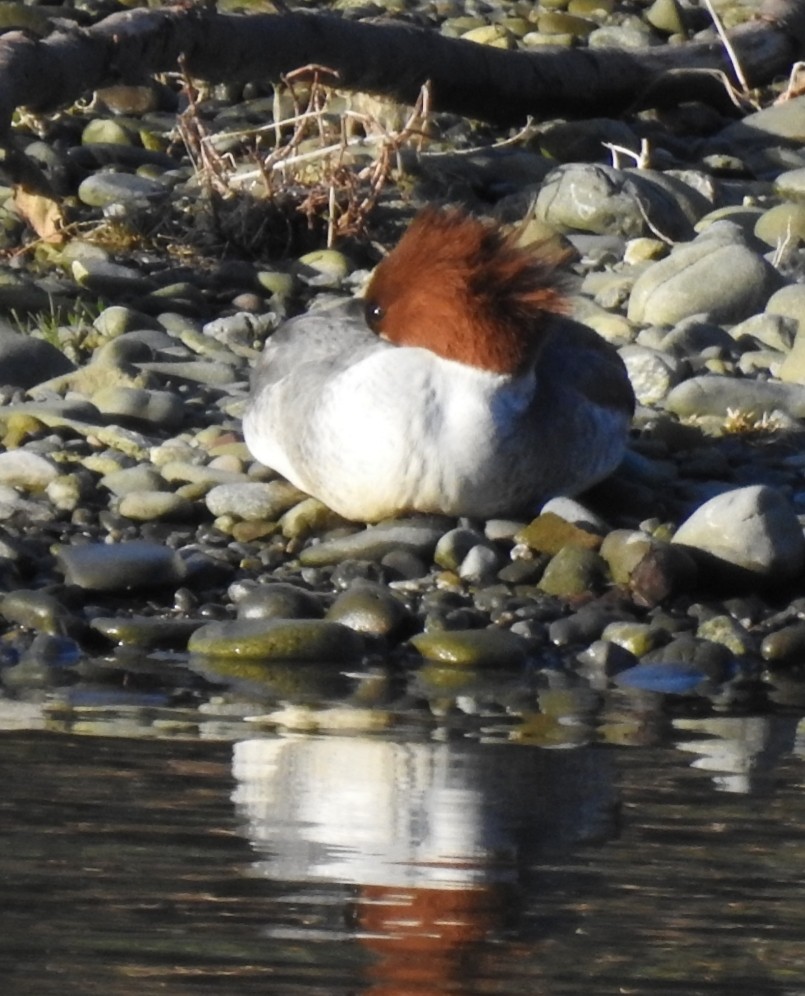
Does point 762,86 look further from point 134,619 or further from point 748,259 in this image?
point 134,619

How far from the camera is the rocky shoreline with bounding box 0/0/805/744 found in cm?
550

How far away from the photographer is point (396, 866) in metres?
3.52

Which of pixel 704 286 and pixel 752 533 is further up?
pixel 704 286

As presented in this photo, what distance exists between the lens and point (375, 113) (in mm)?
10812

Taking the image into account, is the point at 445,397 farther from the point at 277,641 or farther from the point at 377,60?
the point at 377,60

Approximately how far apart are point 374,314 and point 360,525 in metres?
0.65

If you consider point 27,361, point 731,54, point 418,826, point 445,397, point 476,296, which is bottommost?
point 27,361

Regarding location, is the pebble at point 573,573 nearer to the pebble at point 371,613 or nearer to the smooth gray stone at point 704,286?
the pebble at point 371,613

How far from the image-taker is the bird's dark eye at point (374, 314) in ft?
21.6

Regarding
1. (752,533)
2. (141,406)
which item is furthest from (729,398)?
(141,406)

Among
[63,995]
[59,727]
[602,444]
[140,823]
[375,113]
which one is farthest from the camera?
[375,113]

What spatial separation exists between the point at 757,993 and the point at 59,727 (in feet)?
6.95

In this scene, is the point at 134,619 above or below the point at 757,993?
below

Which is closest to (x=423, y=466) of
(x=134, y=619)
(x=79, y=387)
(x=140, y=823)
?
(x=134, y=619)
